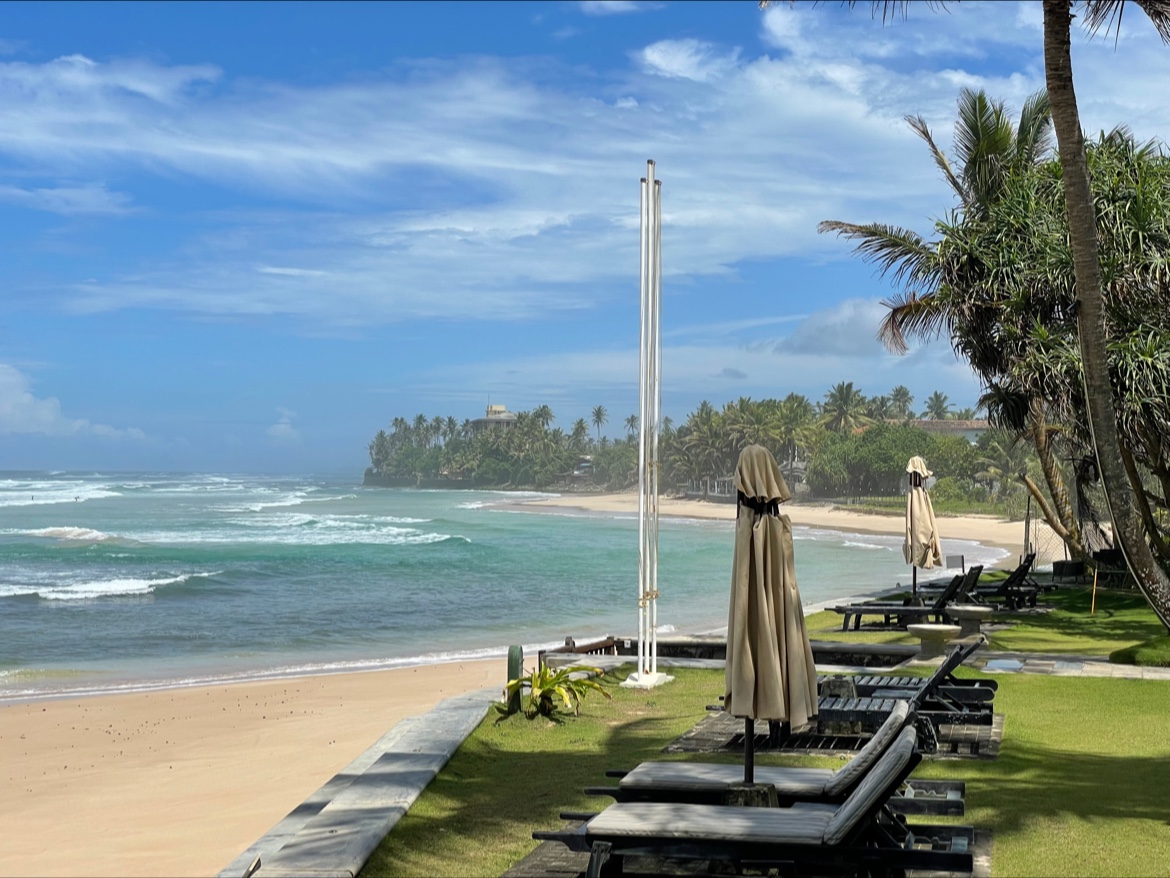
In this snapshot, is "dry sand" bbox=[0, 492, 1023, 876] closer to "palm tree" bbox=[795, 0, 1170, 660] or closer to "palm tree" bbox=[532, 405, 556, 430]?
"palm tree" bbox=[795, 0, 1170, 660]

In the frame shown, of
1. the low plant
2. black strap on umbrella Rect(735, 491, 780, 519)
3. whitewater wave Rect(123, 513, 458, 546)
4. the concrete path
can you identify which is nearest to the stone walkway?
the concrete path

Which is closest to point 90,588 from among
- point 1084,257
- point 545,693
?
point 545,693

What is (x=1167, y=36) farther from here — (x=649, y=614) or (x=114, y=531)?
(x=114, y=531)

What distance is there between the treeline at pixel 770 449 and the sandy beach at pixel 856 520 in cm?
317

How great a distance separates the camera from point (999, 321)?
16531 mm

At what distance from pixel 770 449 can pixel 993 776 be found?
46799 millimetres

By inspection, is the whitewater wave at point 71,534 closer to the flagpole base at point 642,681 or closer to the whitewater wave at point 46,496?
the whitewater wave at point 46,496

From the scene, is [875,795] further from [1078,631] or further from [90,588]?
[90,588]

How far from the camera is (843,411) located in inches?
4412

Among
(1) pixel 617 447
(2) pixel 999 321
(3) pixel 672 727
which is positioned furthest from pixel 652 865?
(1) pixel 617 447

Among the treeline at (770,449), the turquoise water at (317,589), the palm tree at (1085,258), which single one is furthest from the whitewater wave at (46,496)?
the palm tree at (1085,258)

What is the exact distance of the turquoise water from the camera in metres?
19.3

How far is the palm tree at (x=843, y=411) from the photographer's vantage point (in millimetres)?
111500

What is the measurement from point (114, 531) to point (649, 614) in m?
49.1
